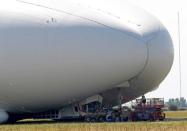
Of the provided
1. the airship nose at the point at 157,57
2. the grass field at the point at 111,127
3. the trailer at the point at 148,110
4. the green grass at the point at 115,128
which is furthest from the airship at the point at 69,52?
the green grass at the point at 115,128

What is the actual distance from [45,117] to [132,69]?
392 inches

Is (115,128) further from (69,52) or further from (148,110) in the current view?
(148,110)

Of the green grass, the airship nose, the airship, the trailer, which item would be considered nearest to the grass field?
the green grass

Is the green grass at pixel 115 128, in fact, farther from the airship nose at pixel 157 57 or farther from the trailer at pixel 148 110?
the airship nose at pixel 157 57

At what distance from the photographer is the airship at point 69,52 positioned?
153 ft

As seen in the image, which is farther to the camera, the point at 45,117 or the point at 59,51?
the point at 45,117

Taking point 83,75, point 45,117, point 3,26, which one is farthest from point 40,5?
point 45,117

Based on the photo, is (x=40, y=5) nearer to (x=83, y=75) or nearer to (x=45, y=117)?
(x=83, y=75)

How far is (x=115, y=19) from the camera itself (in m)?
48.9

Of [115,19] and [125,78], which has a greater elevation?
[115,19]

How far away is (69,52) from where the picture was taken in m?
46.7

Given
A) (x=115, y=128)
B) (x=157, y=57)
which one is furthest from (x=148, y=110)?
(x=115, y=128)

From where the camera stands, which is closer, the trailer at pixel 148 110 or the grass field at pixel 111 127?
the grass field at pixel 111 127

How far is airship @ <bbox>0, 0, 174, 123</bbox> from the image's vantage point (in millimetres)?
46625
